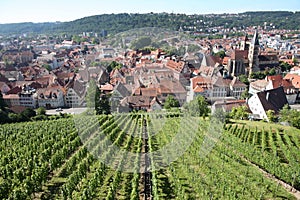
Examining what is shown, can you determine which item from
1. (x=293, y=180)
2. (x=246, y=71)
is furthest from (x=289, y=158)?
(x=246, y=71)

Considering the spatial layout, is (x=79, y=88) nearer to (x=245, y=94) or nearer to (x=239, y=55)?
(x=245, y=94)

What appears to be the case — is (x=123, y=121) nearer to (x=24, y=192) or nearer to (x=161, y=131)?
(x=161, y=131)

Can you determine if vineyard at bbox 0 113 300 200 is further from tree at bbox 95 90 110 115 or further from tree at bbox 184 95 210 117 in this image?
tree at bbox 95 90 110 115

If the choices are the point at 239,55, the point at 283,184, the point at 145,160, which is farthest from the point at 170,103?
the point at 239,55

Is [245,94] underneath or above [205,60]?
underneath

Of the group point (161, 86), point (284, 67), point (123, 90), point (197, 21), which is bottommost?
point (123, 90)

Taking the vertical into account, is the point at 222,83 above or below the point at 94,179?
above

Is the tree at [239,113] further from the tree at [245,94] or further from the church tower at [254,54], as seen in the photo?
the church tower at [254,54]
